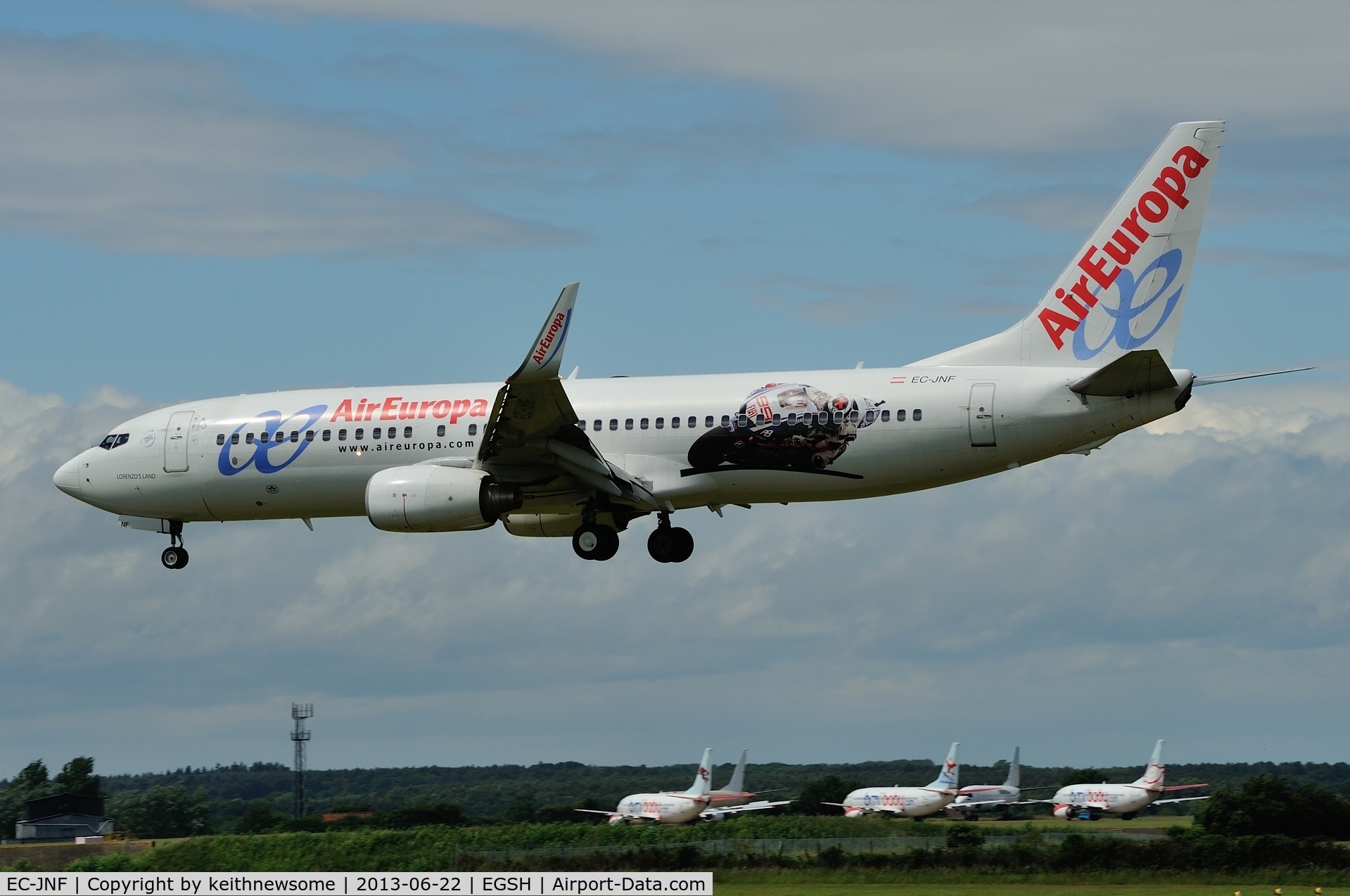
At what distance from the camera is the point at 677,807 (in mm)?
61906

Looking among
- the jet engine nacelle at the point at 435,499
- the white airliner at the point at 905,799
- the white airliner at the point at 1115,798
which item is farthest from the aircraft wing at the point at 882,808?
the jet engine nacelle at the point at 435,499

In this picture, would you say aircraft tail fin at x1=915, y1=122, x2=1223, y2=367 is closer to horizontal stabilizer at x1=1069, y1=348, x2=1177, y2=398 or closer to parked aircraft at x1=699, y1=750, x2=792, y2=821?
horizontal stabilizer at x1=1069, y1=348, x2=1177, y2=398

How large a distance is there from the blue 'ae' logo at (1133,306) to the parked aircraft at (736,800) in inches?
1240

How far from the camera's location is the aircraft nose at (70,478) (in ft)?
137

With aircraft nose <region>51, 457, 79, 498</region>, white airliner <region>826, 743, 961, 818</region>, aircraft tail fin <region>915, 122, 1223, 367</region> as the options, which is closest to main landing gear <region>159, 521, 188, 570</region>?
aircraft nose <region>51, 457, 79, 498</region>

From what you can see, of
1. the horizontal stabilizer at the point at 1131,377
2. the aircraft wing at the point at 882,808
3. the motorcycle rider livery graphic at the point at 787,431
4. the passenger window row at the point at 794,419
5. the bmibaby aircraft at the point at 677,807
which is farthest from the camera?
the aircraft wing at the point at 882,808

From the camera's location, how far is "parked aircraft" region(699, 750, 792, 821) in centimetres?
6244

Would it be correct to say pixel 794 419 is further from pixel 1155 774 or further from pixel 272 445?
pixel 1155 774

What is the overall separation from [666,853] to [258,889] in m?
9.07

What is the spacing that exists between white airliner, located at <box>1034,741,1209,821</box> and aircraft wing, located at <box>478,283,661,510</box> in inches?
1398

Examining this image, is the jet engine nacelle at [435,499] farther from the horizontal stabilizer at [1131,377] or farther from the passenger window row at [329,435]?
the horizontal stabilizer at [1131,377]

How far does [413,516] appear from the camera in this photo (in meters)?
35.2

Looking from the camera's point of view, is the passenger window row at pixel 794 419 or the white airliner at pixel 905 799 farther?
the white airliner at pixel 905 799

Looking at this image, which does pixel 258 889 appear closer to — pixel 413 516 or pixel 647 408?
pixel 413 516
